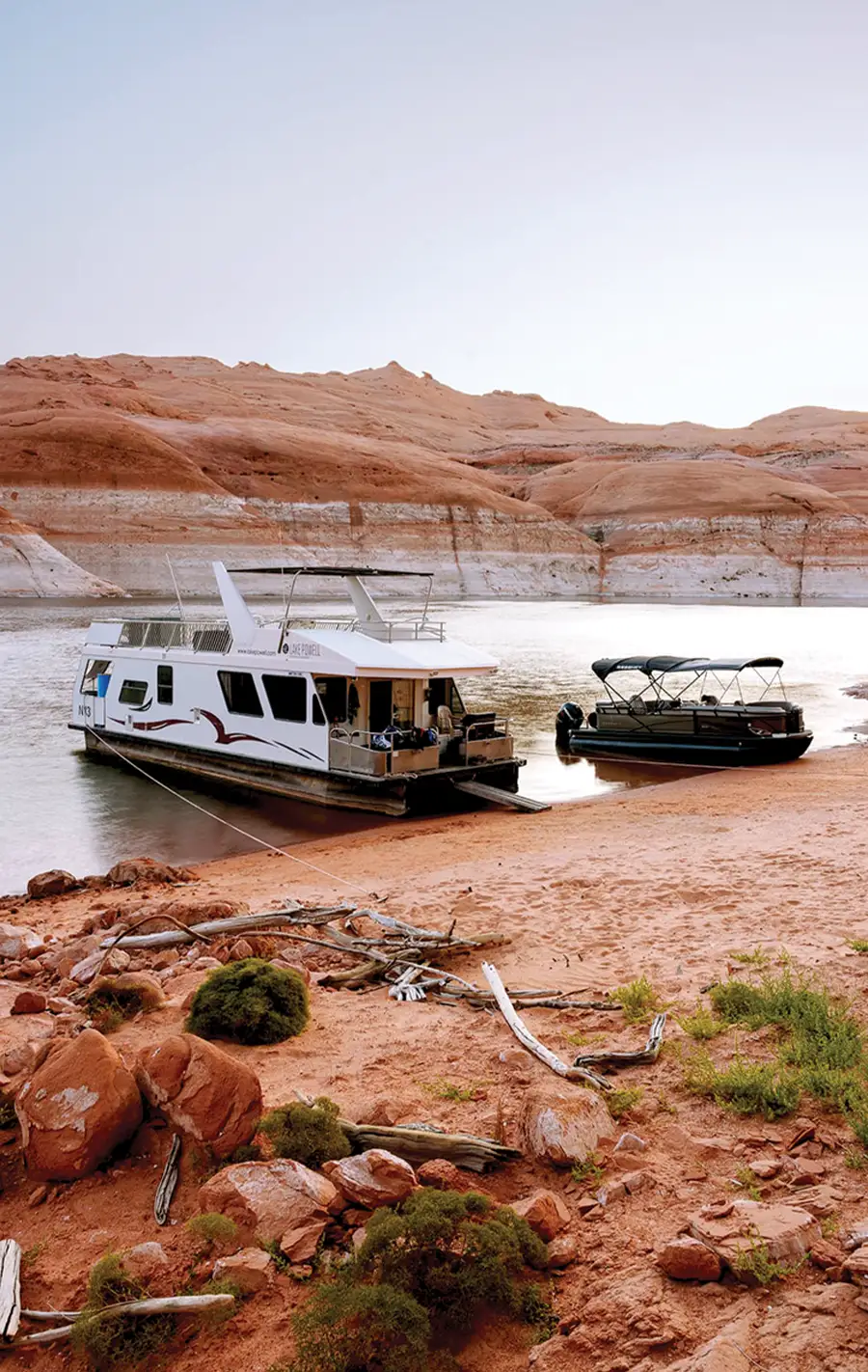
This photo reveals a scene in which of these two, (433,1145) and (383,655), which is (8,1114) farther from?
(383,655)

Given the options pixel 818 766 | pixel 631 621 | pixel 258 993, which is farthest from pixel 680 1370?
pixel 631 621

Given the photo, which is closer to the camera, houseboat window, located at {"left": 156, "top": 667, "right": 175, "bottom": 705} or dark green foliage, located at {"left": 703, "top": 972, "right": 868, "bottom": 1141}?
dark green foliage, located at {"left": 703, "top": 972, "right": 868, "bottom": 1141}

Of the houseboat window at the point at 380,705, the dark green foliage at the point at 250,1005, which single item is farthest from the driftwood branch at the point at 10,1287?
the houseboat window at the point at 380,705

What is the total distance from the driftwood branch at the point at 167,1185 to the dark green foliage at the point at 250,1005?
130 centimetres

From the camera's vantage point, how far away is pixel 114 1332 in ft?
11.7

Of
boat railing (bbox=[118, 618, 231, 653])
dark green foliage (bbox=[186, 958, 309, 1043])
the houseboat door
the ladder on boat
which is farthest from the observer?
the houseboat door

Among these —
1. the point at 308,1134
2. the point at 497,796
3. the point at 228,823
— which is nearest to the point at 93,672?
the point at 228,823

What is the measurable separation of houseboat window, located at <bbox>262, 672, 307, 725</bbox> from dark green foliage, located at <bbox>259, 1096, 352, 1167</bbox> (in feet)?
38.0

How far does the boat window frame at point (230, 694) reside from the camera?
17000 millimetres

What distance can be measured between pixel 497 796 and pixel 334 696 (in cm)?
300

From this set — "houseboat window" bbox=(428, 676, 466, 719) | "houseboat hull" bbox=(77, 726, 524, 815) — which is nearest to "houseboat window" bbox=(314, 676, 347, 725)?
"houseboat hull" bbox=(77, 726, 524, 815)

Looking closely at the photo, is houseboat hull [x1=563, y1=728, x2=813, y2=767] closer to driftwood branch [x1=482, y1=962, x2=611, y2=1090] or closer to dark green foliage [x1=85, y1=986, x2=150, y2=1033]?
Result: driftwood branch [x1=482, y1=962, x2=611, y2=1090]

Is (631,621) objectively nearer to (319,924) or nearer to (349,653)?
(349,653)

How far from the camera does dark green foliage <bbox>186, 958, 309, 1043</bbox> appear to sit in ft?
19.5
